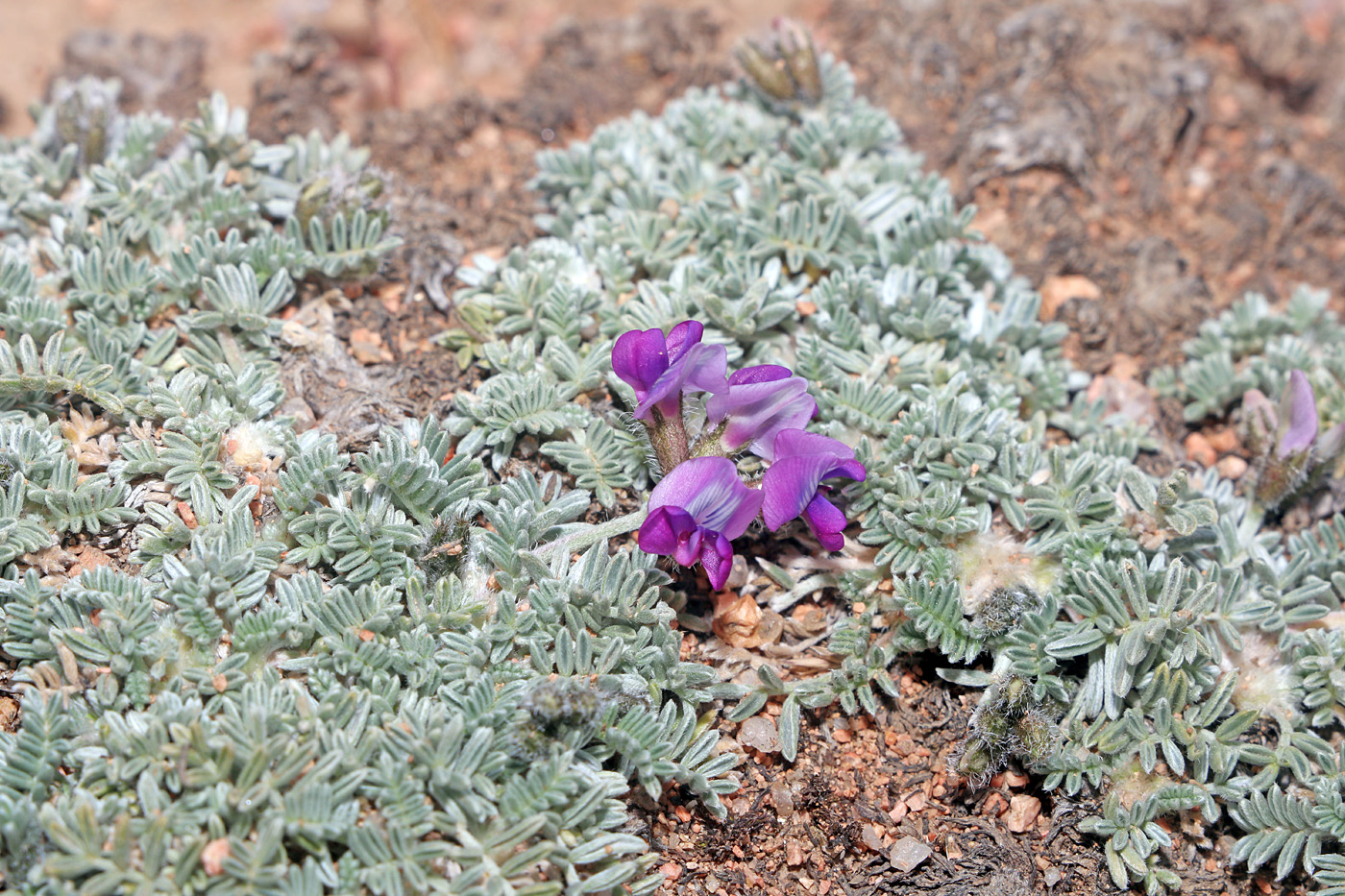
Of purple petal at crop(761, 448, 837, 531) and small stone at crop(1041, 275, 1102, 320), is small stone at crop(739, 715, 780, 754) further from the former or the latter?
small stone at crop(1041, 275, 1102, 320)

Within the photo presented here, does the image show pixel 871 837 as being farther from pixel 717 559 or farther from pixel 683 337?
pixel 683 337

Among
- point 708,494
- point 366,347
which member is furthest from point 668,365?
point 366,347

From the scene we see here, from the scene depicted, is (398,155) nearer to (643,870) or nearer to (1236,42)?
(643,870)

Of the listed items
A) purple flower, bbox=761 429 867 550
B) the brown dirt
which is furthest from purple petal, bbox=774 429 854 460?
the brown dirt

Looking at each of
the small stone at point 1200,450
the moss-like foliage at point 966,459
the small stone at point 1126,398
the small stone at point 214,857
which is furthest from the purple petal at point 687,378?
the small stone at point 1200,450

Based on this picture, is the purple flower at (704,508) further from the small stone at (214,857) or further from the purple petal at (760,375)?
the small stone at (214,857)
